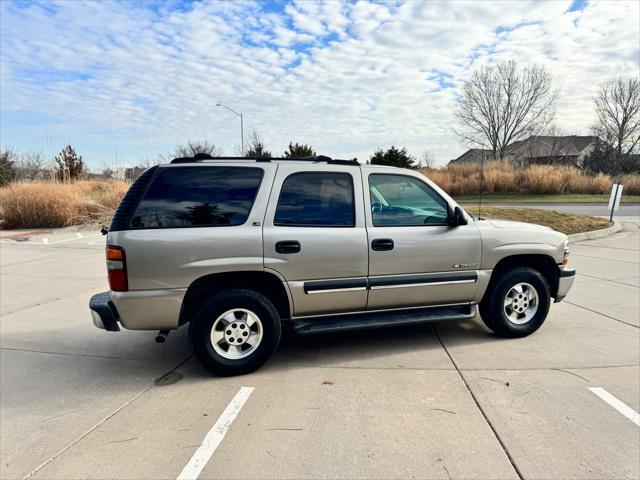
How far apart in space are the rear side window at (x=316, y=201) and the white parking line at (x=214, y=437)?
4.98ft

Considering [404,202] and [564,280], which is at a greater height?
[404,202]

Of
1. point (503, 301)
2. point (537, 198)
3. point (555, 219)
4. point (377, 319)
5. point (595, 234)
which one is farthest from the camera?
point (537, 198)

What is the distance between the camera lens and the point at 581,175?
99.1ft

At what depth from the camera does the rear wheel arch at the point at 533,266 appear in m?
4.49

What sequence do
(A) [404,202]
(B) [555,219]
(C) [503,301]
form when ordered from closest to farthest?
(A) [404,202] → (C) [503,301] → (B) [555,219]

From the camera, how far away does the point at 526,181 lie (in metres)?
29.0

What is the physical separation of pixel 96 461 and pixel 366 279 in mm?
2515

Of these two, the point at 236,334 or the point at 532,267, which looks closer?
the point at 236,334

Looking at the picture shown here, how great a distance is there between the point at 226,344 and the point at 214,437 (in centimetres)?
101

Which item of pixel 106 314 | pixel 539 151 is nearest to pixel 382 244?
pixel 106 314

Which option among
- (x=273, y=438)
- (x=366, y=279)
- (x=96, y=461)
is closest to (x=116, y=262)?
(x=96, y=461)

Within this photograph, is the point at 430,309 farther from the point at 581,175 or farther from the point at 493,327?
the point at 581,175

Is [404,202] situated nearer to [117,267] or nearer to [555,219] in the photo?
[117,267]

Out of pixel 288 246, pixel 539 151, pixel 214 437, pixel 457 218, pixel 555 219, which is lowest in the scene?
pixel 214 437
